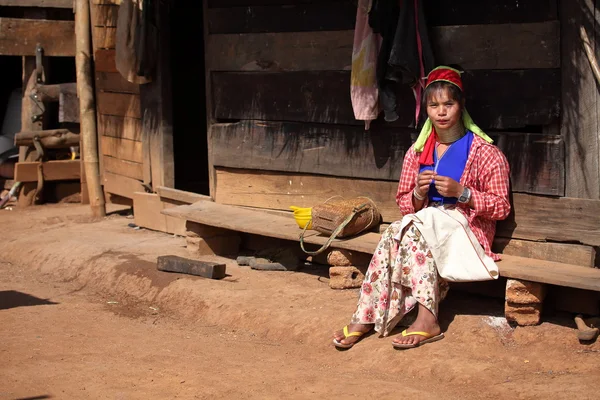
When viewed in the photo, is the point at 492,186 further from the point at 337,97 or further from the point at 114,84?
the point at 114,84

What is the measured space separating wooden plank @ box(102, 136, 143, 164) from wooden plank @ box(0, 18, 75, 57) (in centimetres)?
183

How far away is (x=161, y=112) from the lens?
828 centimetres

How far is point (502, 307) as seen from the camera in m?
5.46

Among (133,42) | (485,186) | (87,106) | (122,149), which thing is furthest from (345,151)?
(87,106)

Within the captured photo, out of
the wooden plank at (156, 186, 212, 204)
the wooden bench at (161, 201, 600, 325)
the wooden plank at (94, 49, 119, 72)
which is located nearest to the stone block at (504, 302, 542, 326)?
the wooden bench at (161, 201, 600, 325)

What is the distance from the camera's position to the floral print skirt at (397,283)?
5.06 metres

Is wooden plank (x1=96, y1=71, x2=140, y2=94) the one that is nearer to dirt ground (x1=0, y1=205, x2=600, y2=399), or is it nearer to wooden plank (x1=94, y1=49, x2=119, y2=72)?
wooden plank (x1=94, y1=49, x2=119, y2=72)

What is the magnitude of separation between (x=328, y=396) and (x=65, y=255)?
4.02 m

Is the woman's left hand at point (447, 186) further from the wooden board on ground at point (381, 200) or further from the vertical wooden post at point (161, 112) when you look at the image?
the vertical wooden post at point (161, 112)

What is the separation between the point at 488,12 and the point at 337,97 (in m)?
1.32

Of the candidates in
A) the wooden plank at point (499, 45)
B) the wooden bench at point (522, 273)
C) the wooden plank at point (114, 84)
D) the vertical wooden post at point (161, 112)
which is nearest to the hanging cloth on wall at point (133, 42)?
the vertical wooden post at point (161, 112)

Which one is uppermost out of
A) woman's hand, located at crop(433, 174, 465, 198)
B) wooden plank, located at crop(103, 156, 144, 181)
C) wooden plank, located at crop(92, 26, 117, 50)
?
wooden plank, located at crop(92, 26, 117, 50)

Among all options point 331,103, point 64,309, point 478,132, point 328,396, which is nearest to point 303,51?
point 331,103

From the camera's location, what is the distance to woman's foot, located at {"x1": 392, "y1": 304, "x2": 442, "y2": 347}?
195 inches
